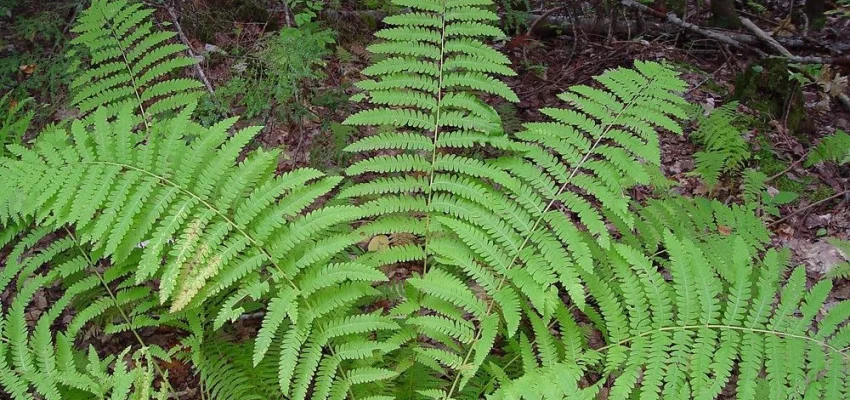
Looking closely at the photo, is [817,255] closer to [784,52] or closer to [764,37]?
[784,52]

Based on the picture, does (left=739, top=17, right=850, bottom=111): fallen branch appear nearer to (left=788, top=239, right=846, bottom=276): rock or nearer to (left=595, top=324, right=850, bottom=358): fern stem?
(left=788, top=239, right=846, bottom=276): rock

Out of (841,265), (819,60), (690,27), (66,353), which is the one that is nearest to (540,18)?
(690,27)

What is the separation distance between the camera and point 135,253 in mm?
2801

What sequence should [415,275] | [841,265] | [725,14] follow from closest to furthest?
[415,275]
[841,265]
[725,14]

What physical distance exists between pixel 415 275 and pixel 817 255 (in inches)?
111

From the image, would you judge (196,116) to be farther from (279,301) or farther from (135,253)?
(279,301)

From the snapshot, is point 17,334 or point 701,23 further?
point 701,23

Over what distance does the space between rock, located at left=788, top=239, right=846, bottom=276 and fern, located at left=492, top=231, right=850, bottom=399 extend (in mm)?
1509

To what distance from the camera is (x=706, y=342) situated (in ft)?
7.60

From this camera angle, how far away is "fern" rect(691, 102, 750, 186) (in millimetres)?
4059

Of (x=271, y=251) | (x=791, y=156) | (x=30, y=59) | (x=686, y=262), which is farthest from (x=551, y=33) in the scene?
(x=30, y=59)

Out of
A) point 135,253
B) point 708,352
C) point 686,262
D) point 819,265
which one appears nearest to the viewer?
point 708,352

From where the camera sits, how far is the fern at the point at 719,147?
4.06 meters

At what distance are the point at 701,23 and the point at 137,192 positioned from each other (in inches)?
232
